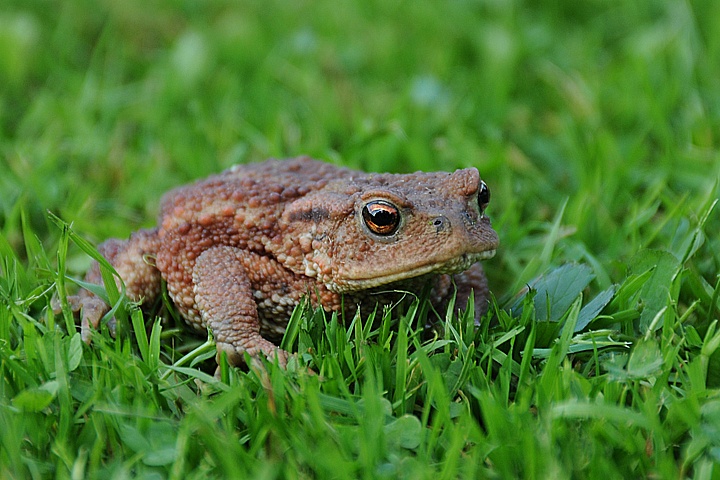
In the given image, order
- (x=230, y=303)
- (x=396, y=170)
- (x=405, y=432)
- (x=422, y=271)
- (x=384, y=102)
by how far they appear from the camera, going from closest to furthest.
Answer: (x=405, y=432), (x=422, y=271), (x=230, y=303), (x=396, y=170), (x=384, y=102)

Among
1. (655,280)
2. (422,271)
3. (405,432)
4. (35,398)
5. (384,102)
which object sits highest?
(384,102)

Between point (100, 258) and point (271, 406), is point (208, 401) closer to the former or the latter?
point (271, 406)

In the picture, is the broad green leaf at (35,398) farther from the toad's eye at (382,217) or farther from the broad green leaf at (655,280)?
the broad green leaf at (655,280)

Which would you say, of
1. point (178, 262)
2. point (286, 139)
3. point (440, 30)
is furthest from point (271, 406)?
point (440, 30)

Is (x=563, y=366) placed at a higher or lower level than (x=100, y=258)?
lower

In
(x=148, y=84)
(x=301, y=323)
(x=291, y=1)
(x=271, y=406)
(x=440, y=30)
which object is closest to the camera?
(x=271, y=406)

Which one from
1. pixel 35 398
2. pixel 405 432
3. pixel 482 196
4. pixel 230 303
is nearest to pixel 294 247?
pixel 230 303

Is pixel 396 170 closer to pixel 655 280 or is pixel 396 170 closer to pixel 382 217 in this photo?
pixel 382 217

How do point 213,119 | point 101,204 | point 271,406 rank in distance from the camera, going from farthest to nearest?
point 213,119, point 101,204, point 271,406

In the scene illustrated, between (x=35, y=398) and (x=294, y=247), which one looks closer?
(x=35, y=398)
